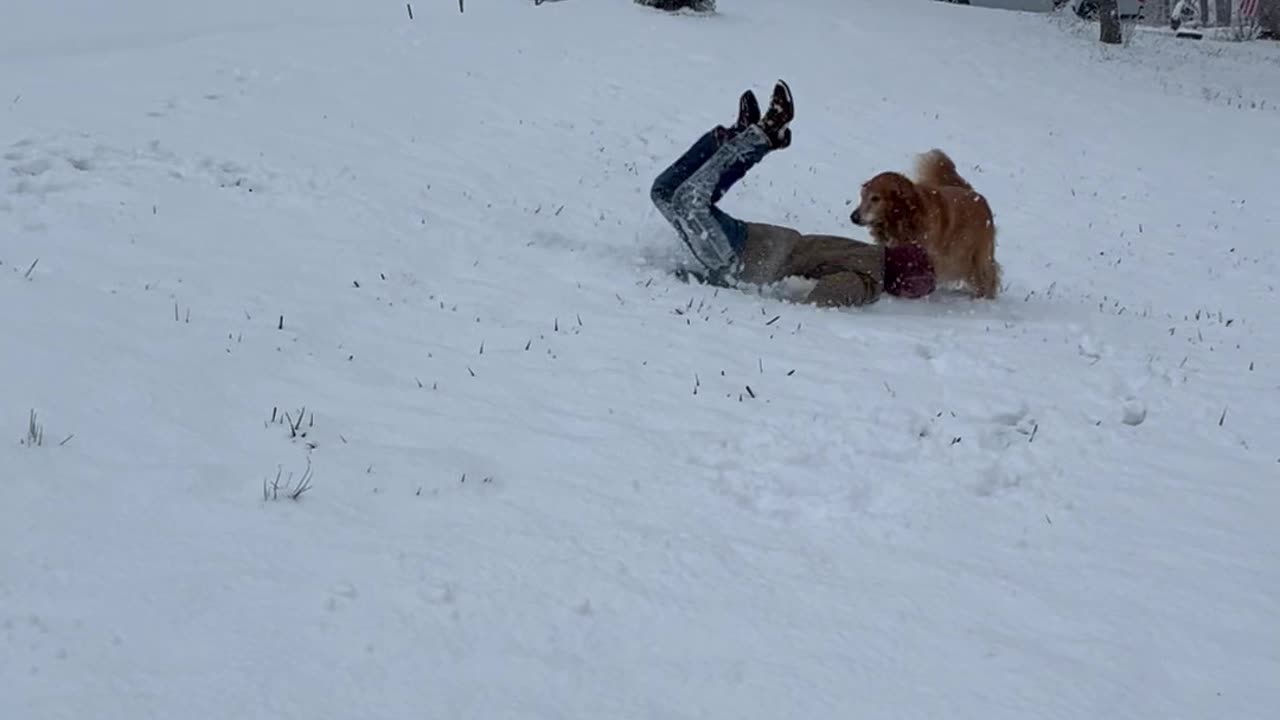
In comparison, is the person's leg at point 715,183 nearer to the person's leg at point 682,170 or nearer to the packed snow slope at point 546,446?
the person's leg at point 682,170

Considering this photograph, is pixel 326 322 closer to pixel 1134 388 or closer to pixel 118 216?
pixel 118 216

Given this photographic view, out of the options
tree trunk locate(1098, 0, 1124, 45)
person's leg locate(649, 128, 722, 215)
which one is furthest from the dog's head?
tree trunk locate(1098, 0, 1124, 45)

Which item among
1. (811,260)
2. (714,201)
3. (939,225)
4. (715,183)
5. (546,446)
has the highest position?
(715,183)

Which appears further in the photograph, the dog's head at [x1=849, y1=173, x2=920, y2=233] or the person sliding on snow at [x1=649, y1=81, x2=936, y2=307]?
the dog's head at [x1=849, y1=173, x2=920, y2=233]

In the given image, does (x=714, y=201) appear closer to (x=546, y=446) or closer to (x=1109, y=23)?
(x=546, y=446)

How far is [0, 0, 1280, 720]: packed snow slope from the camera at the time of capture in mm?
3223

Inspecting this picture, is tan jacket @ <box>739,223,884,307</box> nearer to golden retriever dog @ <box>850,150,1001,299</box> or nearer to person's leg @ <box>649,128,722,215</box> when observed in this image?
golden retriever dog @ <box>850,150,1001,299</box>

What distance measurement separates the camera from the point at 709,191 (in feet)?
23.0

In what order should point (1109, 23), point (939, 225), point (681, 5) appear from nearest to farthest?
point (939, 225)
point (681, 5)
point (1109, 23)

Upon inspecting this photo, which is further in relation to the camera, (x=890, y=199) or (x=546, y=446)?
(x=890, y=199)

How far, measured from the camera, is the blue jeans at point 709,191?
6949mm

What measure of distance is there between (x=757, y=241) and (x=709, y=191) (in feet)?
1.93

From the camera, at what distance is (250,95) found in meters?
9.92

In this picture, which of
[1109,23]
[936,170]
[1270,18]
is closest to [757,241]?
[936,170]
